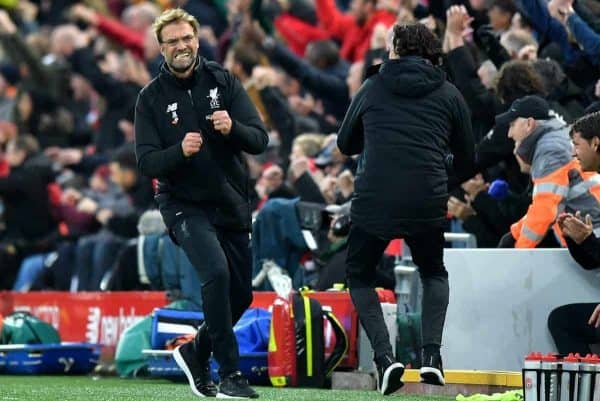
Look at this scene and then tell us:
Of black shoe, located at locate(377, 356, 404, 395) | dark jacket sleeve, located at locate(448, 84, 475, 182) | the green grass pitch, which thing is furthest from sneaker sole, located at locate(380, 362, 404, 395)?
dark jacket sleeve, located at locate(448, 84, 475, 182)

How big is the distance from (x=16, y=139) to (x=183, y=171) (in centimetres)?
1008

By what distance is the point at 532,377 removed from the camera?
23.3 ft

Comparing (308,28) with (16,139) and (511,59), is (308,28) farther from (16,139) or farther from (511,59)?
(511,59)

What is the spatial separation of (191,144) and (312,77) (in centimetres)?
683

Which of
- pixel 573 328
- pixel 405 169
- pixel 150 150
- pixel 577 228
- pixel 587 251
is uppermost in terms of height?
pixel 150 150

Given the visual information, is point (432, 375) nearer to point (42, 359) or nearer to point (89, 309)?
point (42, 359)

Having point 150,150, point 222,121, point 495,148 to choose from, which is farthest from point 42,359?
point 222,121

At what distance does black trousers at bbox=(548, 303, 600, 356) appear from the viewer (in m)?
8.95

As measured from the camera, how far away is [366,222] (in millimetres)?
8375

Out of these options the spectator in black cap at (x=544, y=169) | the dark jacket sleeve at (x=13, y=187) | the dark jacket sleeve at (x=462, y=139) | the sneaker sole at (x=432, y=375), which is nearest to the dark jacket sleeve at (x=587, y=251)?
the spectator in black cap at (x=544, y=169)

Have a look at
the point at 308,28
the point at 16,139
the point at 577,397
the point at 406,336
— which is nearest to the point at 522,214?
the point at 406,336

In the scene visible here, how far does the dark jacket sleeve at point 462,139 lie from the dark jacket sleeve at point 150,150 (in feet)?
4.89

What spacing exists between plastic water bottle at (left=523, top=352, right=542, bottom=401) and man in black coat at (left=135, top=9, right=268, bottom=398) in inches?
72.2

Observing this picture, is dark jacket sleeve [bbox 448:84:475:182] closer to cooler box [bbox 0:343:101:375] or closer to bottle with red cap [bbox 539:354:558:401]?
bottle with red cap [bbox 539:354:558:401]
